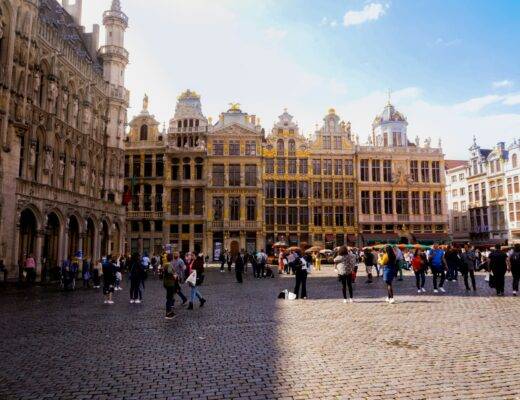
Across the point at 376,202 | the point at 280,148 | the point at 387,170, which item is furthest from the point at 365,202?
the point at 280,148

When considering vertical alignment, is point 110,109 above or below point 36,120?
above

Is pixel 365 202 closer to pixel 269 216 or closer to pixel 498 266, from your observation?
pixel 269 216

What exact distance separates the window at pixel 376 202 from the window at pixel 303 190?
28.3ft

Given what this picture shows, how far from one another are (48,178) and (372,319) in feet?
83.3

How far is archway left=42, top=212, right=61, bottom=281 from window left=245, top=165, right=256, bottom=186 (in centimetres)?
2706

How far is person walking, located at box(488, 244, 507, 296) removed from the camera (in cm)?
1534

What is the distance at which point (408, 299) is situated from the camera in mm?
14648

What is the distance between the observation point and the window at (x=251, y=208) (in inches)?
2084

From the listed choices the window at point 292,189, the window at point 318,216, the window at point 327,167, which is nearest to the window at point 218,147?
the window at point 292,189

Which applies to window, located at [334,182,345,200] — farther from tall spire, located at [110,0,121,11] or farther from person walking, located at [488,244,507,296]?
person walking, located at [488,244,507,296]

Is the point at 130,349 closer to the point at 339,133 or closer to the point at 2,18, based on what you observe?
the point at 2,18

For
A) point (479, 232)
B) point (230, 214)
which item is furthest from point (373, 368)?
point (479, 232)

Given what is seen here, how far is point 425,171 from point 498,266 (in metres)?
43.6

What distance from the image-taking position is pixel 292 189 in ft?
177
